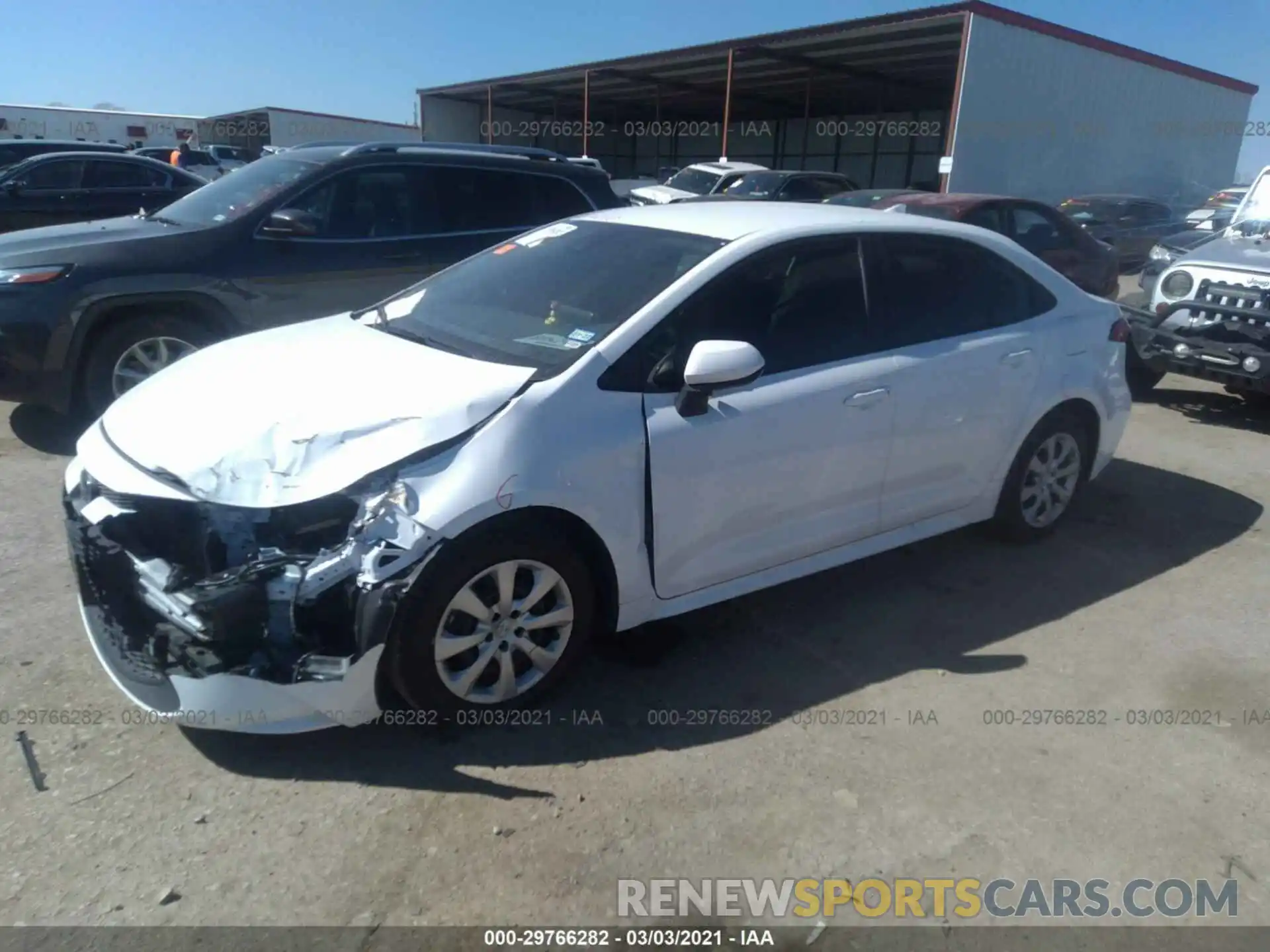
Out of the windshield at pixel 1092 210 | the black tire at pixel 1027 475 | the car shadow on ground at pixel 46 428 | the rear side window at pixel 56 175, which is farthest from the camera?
the windshield at pixel 1092 210

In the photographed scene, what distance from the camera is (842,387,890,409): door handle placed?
3.68 meters

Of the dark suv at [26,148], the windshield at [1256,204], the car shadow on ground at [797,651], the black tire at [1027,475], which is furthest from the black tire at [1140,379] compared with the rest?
the dark suv at [26,148]

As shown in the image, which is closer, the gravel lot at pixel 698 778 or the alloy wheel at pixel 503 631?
the gravel lot at pixel 698 778

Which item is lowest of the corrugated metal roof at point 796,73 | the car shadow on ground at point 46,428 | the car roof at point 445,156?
the car shadow on ground at point 46,428

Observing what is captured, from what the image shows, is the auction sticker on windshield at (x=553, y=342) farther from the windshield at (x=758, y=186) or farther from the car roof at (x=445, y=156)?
the windshield at (x=758, y=186)

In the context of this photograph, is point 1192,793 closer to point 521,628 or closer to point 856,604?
point 856,604

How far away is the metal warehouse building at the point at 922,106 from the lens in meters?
19.0

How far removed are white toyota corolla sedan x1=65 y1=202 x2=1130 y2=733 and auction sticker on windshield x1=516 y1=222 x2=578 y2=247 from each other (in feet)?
0.07

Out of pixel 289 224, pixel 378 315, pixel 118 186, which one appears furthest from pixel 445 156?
pixel 118 186

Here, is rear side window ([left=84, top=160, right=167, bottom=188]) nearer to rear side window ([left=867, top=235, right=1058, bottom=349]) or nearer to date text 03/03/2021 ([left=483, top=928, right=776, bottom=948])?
rear side window ([left=867, top=235, right=1058, bottom=349])

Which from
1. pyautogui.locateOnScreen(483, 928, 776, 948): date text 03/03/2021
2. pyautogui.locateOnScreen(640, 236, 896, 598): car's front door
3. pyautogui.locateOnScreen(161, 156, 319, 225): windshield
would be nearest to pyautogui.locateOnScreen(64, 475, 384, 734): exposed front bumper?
pyautogui.locateOnScreen(483, 928, 776, 948): date text 03/03/2021

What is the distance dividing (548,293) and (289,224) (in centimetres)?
303

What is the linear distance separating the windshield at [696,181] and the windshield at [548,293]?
545 inches

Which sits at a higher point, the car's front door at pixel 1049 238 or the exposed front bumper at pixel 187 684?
the car's front door at pixel 1049 238
